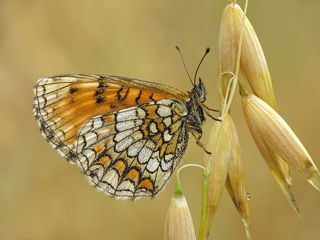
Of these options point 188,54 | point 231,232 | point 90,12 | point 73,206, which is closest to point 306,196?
point 231,232

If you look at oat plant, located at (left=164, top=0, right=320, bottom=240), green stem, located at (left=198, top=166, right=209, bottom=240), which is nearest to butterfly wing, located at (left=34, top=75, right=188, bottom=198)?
oat plant, located at (left=164, top=0, right=320, bottom=240)

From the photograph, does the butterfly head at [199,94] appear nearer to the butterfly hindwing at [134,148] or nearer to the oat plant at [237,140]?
the butterfly hindwing at [134,148]

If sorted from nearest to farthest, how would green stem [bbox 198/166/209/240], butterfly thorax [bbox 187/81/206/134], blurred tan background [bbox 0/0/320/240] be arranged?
green stem [bbox 198/166/209/240] → butterfly thorax [bbox 187/81/206/134] → blurred tan background [bbox 0/0/320/240]

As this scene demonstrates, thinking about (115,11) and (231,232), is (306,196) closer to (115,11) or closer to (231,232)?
(231,232)

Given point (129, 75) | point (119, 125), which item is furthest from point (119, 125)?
point (129, 75)

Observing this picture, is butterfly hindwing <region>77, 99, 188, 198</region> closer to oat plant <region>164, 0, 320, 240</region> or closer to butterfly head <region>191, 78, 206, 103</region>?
butterfly head <region>191, 78, 206, 103</region>

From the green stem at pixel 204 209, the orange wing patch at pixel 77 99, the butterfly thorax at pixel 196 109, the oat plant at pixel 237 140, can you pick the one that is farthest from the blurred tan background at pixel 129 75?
the green stem at pixel 204 209
